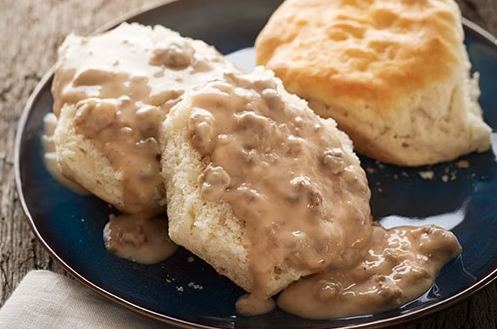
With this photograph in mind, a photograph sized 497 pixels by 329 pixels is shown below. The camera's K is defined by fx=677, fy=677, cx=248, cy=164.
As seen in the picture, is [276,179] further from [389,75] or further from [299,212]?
[389,75]

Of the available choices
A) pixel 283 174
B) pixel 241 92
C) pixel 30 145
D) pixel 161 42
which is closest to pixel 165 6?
pixel 161 42

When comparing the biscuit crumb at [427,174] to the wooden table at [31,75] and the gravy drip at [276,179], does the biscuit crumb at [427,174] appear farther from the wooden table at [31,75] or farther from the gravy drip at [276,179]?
the wooden table at [31,75]

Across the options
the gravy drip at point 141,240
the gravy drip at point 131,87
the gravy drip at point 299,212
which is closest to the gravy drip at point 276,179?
the gravy drip at point 299,212

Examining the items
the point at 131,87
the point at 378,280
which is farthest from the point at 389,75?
the point at 131,87

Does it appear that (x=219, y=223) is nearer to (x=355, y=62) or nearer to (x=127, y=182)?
(x=127, y=182)

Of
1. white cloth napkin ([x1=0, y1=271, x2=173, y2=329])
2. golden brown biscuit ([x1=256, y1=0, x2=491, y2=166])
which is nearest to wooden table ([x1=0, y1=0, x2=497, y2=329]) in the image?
white cloth napkin ([x1=0, y1=271, x2=173, y2=329])

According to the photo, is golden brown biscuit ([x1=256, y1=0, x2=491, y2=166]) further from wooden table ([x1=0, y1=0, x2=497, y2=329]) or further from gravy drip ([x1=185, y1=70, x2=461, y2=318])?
wooden table ([x1=0, y1=0, x2=497, y2=329])
